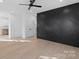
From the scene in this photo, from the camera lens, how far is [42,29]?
918 cm

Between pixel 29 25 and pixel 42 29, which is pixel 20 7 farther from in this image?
pixel 42 29

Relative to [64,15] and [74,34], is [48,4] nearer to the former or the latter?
[64,15]

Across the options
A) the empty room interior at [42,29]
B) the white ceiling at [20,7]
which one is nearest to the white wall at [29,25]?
the empty room interior at [42,29]

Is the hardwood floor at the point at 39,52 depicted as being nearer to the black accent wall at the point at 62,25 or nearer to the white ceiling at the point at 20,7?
the black accent wall at the point at 62,25

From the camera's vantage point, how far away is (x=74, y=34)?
18.9 ft

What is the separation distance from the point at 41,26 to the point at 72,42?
12.8 ft

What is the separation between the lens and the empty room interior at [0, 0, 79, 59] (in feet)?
14.7

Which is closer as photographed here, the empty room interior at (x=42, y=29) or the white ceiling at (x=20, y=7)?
the empty room interior at (x=42, y=29)

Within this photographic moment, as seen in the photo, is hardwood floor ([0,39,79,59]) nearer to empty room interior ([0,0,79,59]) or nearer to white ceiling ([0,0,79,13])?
empty room interior ([0,0,79,59])

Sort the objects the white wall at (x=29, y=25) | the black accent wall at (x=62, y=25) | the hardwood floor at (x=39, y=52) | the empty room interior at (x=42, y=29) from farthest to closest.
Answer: the white wall at (x=29, y=25), the black accent wall at (x=62, y=25), the empty room interior at (x=42, y=29), the hardwood floor at (x=39, y=52)

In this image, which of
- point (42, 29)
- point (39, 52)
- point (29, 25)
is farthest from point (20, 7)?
point (39, 52)

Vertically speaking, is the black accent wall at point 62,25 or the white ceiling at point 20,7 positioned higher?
the white ceiling at point 20,7

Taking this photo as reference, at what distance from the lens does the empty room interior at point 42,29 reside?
4.48 meters

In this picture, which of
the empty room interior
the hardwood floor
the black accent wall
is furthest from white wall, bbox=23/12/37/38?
the hardwood floor
